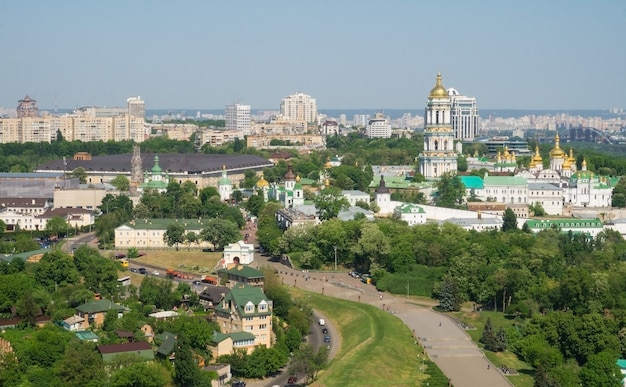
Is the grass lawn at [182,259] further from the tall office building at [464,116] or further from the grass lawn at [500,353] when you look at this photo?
the tall office building at [464,116]

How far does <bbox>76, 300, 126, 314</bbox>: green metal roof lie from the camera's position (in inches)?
1225

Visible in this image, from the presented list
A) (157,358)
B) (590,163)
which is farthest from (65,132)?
(157,358)

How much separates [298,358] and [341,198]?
868 inches

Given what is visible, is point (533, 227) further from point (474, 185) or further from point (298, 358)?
point (298, 358)

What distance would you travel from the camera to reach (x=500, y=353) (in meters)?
31.3

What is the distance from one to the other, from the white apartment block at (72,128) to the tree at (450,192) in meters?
45.9

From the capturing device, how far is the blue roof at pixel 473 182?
5725 cm

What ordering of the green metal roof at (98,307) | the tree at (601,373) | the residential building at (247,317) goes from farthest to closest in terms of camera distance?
the green metal roof at (98,307) → the residential building at (247,317) → the tree at (601,373)

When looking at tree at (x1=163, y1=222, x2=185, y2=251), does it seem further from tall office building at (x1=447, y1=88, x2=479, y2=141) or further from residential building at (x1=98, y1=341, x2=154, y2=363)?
tall office building at (x1=447, y1=88, x2=479, y2=141)

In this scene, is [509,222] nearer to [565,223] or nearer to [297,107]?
[565,223]

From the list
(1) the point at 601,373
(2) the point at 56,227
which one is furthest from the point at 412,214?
(1) the point at 601,373

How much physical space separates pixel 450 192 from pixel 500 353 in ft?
80.2

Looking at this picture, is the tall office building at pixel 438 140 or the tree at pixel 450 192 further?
the tall office building at pixel 438 140

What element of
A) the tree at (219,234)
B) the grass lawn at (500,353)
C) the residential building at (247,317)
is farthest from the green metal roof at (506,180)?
the residential building at (247,317)
